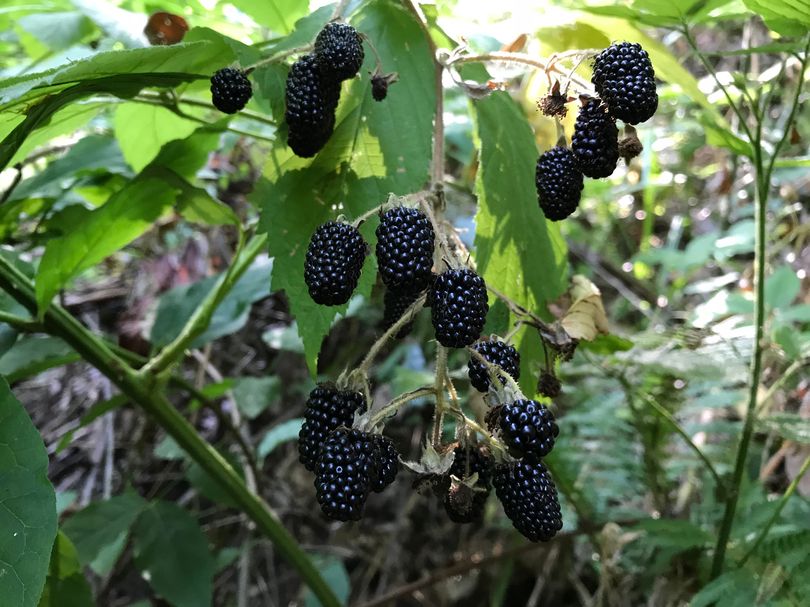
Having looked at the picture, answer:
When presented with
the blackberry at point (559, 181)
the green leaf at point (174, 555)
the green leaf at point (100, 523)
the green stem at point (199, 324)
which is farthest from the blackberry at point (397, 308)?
the green leaf at point (100, 523)

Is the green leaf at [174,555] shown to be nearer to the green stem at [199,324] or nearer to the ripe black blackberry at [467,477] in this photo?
the green stem at [199,324]

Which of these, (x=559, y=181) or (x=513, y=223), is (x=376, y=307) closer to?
(x=513, y=223)

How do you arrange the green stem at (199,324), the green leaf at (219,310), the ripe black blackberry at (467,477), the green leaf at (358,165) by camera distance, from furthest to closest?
the green leaf at (219,310) → the green stem at (199,324) → the green leaf at (358,165) → the ripe black blackberry at (467,477)

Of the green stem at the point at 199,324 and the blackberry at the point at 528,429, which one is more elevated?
the blackberry at the point at 528,429

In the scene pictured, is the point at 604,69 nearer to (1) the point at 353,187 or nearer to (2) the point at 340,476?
(1) the point at 353,187

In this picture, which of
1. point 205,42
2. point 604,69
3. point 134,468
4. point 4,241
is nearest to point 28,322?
point 4,241

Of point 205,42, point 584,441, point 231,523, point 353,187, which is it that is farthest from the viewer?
point 231,523

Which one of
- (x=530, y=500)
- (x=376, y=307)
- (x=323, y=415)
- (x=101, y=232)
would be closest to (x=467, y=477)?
(x=530, y=500)
